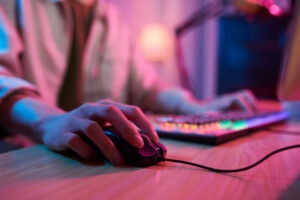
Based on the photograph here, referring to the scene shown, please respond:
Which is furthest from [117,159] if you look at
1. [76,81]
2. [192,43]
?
[192,43]

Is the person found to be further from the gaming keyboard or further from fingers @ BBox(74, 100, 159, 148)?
the gaming keyboard

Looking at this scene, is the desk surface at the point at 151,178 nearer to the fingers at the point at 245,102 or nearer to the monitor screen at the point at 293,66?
the monitor screen at the point at 293,66

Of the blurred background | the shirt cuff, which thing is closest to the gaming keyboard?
the shirt cuff

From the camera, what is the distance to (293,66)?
506 millimetres

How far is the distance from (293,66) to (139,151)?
0.92 ft

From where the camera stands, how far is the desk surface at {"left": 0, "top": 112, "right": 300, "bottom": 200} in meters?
0.33

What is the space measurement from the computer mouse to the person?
11 millimetres

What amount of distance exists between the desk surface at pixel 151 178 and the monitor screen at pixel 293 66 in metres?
0.10

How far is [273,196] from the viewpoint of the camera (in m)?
0.33

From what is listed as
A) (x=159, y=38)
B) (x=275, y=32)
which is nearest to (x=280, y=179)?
(x=275, y=32)

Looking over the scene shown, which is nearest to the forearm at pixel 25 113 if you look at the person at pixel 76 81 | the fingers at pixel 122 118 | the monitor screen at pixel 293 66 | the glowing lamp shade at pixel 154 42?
the person at pixel 76 81

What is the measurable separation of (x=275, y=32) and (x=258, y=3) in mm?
503

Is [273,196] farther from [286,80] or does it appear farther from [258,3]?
[258,3]

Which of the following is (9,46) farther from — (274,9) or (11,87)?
(274,9)
